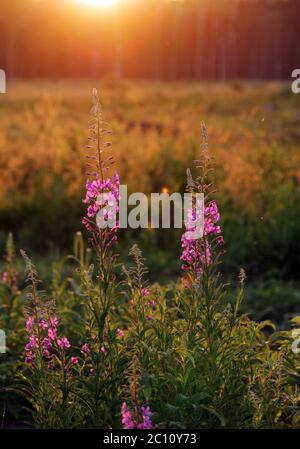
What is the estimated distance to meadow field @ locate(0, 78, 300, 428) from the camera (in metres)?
3.74

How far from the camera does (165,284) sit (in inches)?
301

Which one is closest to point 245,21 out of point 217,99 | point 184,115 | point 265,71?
point 265,71

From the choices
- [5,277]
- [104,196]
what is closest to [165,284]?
[5,277]

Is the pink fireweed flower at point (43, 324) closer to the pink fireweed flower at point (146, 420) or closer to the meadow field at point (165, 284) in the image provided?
the meadow field at point (165, 284)

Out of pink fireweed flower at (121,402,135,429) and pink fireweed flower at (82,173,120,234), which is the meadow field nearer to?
pink fireweed flower at (121,402,135,429)

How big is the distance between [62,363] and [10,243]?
1660mm

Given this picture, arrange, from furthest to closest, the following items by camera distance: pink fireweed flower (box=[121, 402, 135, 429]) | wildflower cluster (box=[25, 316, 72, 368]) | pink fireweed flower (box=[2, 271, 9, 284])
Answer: pink fireweed flower (box=[2, 271, 9, 284])
wildflower cluster (box=[25, 316, 72, 368])
pink fireweed flower (box=[121, 402, 135, 429])

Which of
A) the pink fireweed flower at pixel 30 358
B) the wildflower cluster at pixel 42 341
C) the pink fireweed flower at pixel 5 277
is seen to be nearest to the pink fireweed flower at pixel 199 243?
the wildflower cluster at pixel 42 341

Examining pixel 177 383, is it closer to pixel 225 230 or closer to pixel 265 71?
pixel 225 230

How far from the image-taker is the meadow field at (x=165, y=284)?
3740mm

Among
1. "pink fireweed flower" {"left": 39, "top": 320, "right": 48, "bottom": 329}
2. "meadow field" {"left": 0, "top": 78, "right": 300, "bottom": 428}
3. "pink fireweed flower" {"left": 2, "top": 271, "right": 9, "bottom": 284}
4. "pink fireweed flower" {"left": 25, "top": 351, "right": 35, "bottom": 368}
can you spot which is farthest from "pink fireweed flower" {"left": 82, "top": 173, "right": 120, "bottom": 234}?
"pink fireweed flower" {"left": 2, "top": 271, "right": 9, "bottom": 284}

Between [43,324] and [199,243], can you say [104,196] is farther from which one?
[43,324]

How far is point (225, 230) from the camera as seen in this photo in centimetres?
844

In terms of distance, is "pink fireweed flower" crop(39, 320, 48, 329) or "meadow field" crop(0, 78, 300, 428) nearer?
"meadow field" crop(0, 78, 300, 428)
